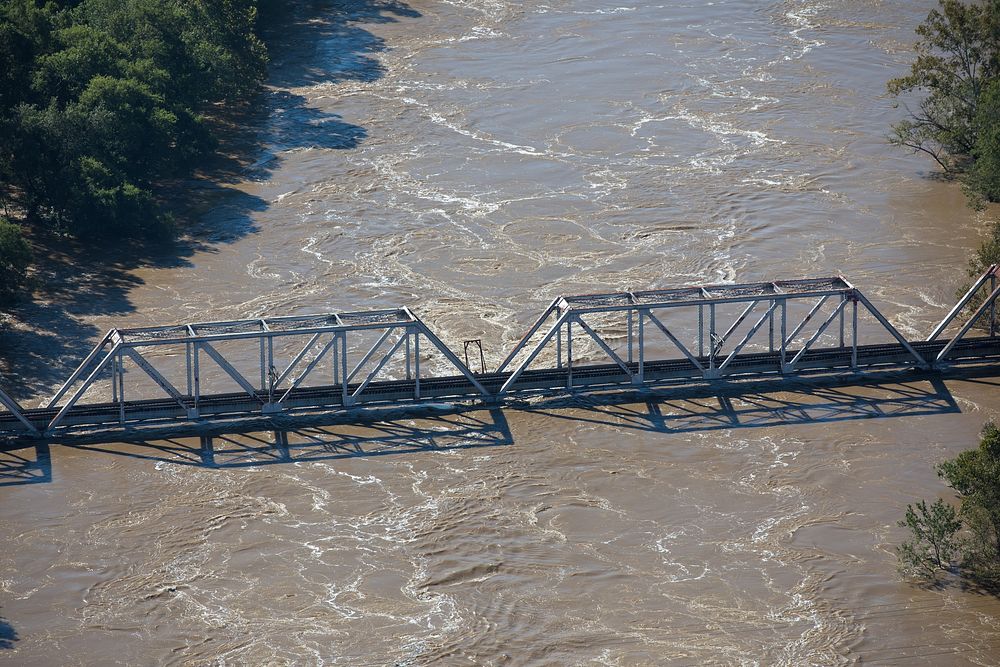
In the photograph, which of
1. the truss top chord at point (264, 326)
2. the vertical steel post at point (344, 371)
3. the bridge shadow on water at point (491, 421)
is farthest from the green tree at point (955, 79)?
the vertical steel post at point (344, 371)

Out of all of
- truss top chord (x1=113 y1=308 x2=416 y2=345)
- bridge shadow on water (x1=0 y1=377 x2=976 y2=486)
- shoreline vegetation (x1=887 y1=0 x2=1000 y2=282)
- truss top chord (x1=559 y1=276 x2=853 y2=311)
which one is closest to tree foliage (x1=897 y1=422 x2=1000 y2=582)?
bridge shadow on water (x1=0 y1=377 x2=976 y2=486)

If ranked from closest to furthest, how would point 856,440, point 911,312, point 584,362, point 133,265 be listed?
point 856,440 < point 584,362 < point 911,312 < point 133,265

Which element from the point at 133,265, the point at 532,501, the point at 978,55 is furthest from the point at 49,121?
the point at 978,55

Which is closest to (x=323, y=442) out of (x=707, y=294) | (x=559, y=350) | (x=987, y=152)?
(x=559, y=350)

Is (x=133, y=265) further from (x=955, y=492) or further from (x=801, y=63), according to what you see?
(x=801, y=63)

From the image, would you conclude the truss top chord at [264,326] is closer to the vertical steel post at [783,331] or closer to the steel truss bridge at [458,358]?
the steel truss bridge at [458,358]

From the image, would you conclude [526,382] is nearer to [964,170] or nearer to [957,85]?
[964,170]
